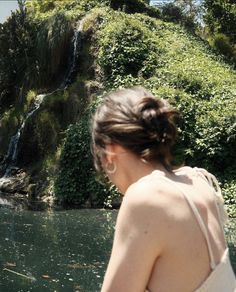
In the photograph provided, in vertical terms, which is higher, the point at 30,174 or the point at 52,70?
the point at 52,70

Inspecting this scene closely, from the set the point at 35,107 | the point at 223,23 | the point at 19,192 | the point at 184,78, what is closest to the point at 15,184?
the point at 19,192

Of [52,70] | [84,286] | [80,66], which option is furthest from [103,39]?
[84,286]

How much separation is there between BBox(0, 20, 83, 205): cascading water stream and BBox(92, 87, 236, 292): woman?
14.2 meters

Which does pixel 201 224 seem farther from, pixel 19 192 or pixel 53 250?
pixel 19 192

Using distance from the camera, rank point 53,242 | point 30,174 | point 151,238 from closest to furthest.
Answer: point 151,238
point 53,242
point 30,174

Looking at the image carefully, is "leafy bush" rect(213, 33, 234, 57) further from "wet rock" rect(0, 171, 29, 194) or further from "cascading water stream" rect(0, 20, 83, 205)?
"wet rock" rect(0, 171, 29, 194)

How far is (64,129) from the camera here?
16.0 m

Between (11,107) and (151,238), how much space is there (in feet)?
65.8

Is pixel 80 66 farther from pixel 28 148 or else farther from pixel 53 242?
pixel 53 242

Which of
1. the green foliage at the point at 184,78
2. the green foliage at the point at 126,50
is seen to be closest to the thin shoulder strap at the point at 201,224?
the green foliage at the point at 184,78

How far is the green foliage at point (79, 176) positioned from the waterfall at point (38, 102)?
2.61 meters

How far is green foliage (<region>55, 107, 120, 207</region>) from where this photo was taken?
43.5 ft

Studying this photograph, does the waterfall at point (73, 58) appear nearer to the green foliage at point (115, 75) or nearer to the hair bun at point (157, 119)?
the green foliage at point (115, 75)

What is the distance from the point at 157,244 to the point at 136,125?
0.35 m
